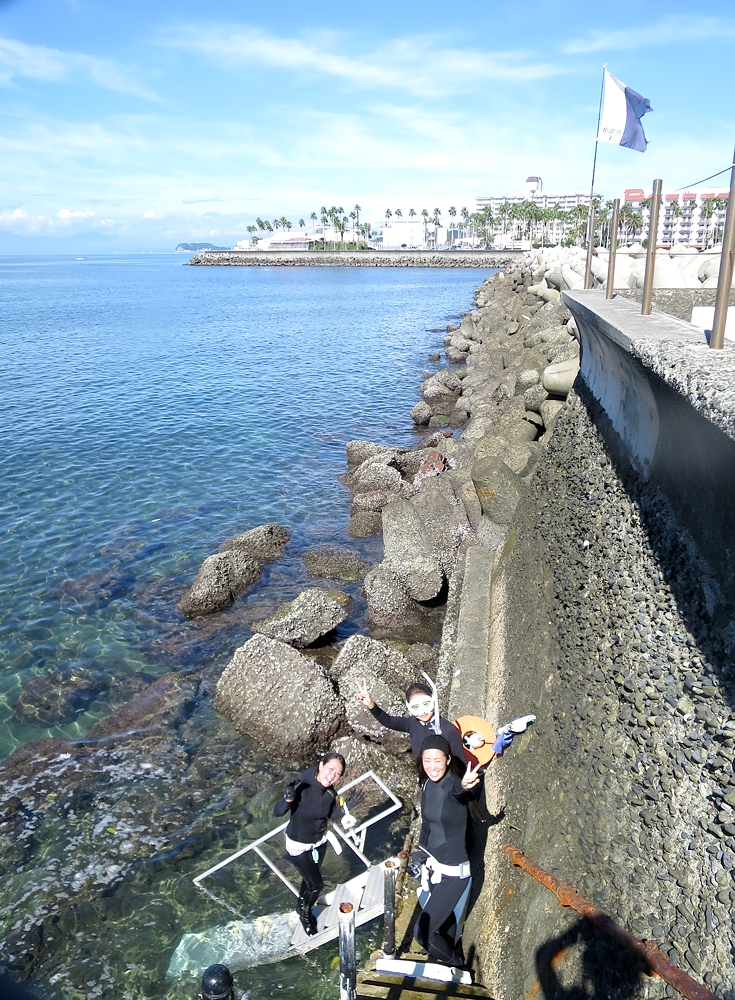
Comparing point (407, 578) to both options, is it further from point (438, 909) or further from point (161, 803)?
point (438, 909)

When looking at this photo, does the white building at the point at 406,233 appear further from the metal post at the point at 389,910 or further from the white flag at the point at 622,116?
the metal post at the point at 389,910

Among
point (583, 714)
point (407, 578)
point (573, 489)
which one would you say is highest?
point (573, 489)

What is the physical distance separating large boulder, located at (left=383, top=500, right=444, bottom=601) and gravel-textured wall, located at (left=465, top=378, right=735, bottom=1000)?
4072 mm

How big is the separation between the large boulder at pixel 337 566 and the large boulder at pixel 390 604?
1428mm

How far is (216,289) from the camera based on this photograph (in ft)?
288

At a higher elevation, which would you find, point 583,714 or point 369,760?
point 583,714

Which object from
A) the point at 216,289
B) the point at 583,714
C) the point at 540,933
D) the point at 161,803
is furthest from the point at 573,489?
the point at 216,289

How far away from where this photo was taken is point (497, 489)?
10039 millimetres

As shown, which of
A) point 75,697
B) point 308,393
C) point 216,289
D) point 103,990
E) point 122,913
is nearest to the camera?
point 103,990

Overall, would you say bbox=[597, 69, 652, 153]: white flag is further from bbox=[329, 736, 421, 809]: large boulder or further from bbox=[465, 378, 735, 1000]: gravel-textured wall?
bbox=[329, 736, 421, 809]: large boulder

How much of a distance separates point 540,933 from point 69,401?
24969 mm

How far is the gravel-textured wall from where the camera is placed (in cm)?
315

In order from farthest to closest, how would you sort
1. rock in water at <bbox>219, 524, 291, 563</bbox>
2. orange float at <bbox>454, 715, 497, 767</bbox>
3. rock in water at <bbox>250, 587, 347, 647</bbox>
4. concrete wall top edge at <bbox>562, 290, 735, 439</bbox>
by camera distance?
rock in water at <bbox>219, 524, 291, 563</bbox> < rock in water at <bbox>250, 587, 347, 647</bbox> < orange float at <bbox>454, 715, 497, 767</bbox> < concrete wall top edge at <bbox>562, 290, 735, 439</bbox>

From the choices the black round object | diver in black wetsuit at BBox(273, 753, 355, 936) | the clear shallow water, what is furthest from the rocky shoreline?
the black round object
